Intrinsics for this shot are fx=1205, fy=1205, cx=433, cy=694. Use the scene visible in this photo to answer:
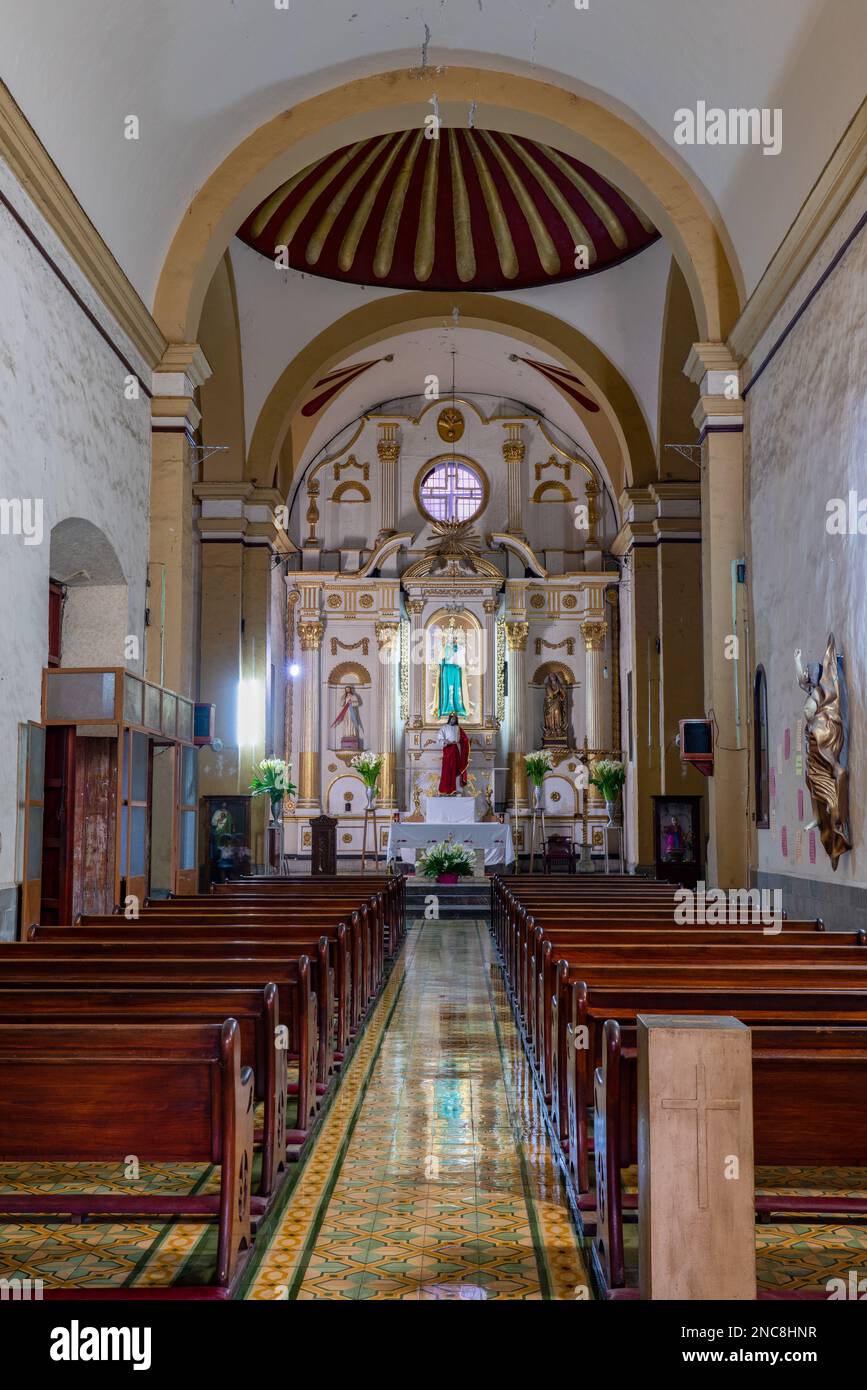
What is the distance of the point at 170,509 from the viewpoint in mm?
10844

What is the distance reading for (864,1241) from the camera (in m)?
3.64

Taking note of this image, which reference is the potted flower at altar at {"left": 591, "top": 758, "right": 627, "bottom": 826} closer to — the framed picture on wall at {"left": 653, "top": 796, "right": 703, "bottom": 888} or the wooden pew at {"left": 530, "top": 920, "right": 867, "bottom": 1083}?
the framed picture on wall at {"left": 653, "top": 796, "right": 703, "bottom": 888}

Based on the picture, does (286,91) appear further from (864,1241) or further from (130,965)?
(864,1241)

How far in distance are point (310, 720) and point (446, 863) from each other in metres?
6.76

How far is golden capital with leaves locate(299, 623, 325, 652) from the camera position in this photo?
71.2 ft

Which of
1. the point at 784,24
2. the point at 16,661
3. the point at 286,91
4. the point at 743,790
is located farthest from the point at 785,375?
the point at 16,661

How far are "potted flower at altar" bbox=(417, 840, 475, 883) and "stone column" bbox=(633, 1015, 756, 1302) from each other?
42.0ft

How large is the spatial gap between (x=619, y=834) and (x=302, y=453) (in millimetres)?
8622

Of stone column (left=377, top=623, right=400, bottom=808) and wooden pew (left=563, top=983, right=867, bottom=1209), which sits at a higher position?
stone column (left=377, top=623, right=400, bottom=808)

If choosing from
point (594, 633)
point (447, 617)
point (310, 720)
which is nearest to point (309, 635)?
point (310, 720)

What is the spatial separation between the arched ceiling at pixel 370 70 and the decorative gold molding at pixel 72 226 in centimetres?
27

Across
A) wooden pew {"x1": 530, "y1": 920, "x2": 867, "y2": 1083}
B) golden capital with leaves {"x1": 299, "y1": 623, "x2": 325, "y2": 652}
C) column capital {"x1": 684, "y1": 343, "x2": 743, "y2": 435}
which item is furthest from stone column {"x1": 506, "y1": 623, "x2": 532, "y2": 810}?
wooden pew {"x1": 530, "y1": 920, "x2": 867, "y2": 1083}

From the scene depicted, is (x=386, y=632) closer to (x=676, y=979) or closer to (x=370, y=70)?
(x=370, y=70)
